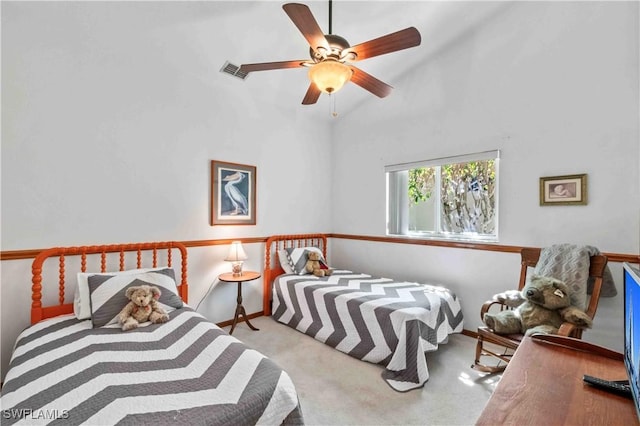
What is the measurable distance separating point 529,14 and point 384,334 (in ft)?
10.5

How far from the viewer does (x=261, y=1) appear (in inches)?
90.7

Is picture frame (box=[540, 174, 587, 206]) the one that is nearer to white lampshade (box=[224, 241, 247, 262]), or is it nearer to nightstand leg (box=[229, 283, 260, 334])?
white lampshade (box=[224, 241, 247, 262])

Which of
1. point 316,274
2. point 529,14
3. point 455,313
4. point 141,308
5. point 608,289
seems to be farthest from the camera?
point 316,274

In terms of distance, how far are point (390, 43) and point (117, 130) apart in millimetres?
2361

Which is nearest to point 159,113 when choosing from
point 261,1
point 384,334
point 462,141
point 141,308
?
point 261,1

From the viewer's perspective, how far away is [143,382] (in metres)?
1.31

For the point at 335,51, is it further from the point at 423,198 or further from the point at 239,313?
the point at 239,313

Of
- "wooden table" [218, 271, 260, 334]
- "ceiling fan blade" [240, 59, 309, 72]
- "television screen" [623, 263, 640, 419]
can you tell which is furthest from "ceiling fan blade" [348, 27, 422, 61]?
"wooden table" [218, 271, 260, 334]

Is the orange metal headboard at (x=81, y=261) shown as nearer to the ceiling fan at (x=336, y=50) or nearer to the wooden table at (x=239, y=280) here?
the wooden table at (x=239, y=280)

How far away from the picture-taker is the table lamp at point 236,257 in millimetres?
3103

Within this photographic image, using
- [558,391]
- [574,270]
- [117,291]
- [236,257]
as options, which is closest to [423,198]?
[574,270]

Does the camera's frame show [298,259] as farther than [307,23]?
Yes

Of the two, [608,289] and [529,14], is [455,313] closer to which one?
[608,289]

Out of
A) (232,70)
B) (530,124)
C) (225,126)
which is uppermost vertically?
(232,70)
